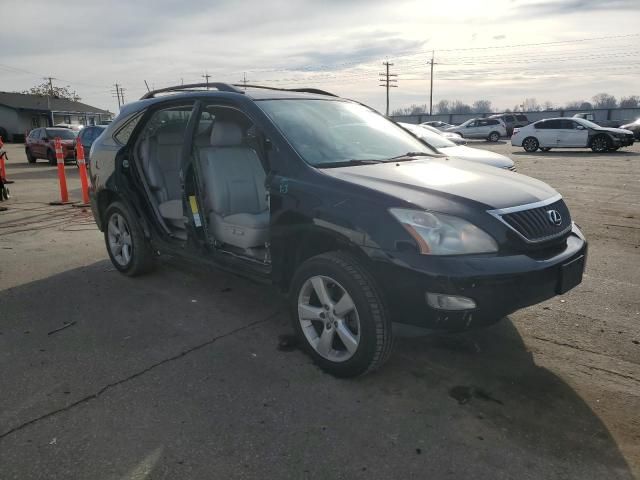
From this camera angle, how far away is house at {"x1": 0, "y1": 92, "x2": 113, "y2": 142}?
5469 centimetres

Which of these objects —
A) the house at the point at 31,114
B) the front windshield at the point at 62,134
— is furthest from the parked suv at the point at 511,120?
the house at the point at 31,114

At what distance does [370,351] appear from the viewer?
292cm

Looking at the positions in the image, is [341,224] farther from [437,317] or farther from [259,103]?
[259,103]

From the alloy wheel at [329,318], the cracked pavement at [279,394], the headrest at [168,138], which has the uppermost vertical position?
the headrest at [168,138]

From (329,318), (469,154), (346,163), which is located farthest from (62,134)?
(329,318)

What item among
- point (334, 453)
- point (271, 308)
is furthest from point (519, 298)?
point (271, 308)

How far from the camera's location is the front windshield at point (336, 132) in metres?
3.53

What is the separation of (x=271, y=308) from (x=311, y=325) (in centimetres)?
106

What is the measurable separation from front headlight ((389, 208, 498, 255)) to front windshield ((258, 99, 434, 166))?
2.93 feet

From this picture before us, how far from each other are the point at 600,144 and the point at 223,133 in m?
21.2

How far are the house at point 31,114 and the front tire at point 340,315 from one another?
53480 millimetres

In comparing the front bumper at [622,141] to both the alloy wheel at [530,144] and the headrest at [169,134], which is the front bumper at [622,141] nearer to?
the alloy wheel at [530,144]

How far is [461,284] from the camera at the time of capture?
2.65 metres

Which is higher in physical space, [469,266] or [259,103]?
[259,103]
